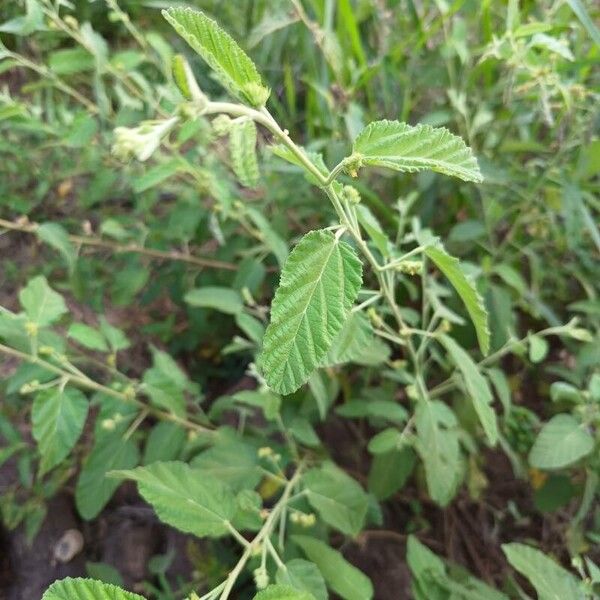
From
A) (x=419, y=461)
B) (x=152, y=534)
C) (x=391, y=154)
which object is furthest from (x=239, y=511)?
(x=152, y=534)

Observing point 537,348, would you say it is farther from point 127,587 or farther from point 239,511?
point 127,587

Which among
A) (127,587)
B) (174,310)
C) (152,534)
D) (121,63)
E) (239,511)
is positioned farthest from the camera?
(174,310)

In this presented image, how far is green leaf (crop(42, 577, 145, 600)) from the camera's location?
1.53ft

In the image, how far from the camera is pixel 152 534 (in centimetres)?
134

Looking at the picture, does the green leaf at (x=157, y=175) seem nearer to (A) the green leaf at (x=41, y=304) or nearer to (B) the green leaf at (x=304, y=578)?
(A) the green leaf at (x=41, y=304)

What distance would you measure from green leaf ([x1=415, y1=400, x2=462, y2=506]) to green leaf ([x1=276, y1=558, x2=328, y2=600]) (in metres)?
0.26

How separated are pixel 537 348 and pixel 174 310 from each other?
42.0 inches

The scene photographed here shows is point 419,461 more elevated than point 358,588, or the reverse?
point 358,588

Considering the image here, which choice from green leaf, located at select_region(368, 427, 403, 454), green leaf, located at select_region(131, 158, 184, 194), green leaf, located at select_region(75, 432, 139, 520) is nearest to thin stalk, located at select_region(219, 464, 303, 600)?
green leaf, located at select_region(368, 427, 403, 454)

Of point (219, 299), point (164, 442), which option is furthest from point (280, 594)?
A: point (219, 299)

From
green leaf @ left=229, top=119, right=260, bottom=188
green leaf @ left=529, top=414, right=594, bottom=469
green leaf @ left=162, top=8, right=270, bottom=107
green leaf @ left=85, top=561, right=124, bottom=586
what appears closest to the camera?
green leaf @ left=162, top=8, right=270, bottom=107

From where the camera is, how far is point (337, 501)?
2.79ft

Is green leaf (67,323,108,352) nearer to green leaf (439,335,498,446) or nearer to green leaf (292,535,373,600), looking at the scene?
green leaf (292,535,373,600)

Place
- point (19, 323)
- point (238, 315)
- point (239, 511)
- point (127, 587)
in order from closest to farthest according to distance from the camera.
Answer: point (239, 511)
point (19, 323)
point (238, 315)
point (127, 587)
